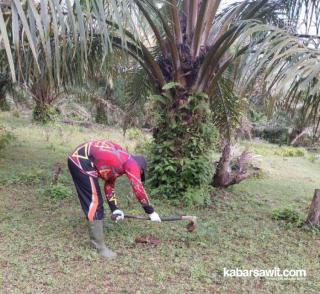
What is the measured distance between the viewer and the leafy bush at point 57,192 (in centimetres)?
574

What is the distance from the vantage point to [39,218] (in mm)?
4965

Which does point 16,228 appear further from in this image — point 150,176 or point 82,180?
point 150,176

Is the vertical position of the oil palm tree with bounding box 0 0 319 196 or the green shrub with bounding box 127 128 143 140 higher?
the oil palm tree with bounding box 0 0 319 196

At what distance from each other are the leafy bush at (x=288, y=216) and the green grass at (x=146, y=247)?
125 millimetres

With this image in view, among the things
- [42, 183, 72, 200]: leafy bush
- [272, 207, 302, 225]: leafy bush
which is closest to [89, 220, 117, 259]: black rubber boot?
[42, 183, 72, 200]: leafy bush

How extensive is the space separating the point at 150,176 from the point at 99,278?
288 centimetres

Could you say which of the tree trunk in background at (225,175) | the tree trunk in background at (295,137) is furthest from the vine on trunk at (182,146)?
the tree trunk in background at (295,137)

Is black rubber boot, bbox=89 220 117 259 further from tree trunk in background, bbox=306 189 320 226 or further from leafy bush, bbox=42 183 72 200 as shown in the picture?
tree trunk in background, bbox=306 189 320 226

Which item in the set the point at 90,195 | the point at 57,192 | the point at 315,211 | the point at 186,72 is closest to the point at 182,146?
the point at 186,72

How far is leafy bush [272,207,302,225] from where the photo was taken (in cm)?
Answer: 524

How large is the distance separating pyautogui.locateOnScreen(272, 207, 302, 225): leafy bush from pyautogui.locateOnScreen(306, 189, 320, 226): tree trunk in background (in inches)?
6.4

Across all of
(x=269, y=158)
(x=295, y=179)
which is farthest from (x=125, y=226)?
(x=269, y=158)

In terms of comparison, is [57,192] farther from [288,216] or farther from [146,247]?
[288,216]

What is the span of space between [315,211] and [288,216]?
0.42 metres
